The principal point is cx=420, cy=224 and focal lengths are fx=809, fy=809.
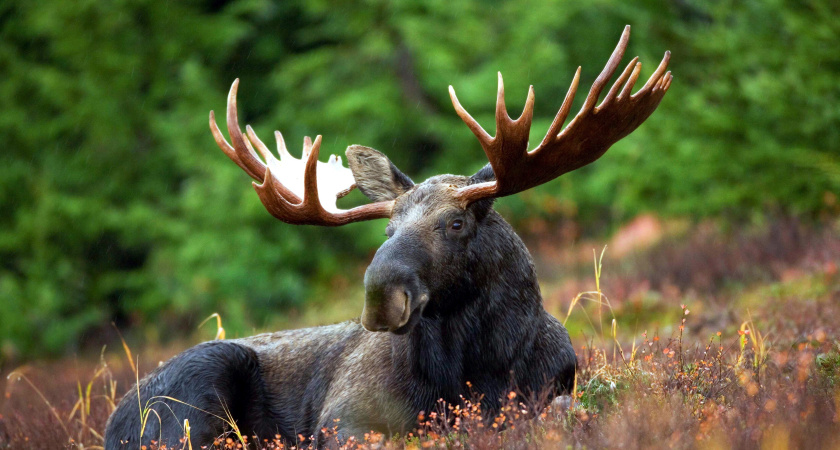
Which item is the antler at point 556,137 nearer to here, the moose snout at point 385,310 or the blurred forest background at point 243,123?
the moose snout at point 385,310

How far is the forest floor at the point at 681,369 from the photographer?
291 cm

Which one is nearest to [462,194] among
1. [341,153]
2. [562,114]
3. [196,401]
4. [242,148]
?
[562,114]

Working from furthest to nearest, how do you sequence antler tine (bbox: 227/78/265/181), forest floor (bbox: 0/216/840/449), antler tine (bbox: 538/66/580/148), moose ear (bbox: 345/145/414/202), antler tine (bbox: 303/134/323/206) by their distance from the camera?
1. antler tine (bbox: 227/78/265/181)
2. moose ear (bbox: 345/145/414/202)
3. antler tine (bbox: 303/134/323/206)
4. antler tine (bbox: 538/66/580/148)
5. forest floor (bbox: 0/216/840/449)

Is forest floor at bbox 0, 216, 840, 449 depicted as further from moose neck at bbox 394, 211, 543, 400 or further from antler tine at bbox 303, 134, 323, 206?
antler tine at bbox 303, 134, 323, 206

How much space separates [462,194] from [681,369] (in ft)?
4.34

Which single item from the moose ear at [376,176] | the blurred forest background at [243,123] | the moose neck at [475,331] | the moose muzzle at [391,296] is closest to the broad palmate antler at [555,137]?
the moose ear at [376,176]

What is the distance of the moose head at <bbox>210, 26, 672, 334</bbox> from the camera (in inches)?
142

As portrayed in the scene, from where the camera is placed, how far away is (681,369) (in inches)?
147

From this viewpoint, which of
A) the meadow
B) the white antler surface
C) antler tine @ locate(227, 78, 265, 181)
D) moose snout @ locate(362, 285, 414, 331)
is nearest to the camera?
moose snout @ locate(362, 285, 414, 331)

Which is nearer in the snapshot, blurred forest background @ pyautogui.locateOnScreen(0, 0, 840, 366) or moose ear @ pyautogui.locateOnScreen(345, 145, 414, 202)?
moose ear @ pyautogui.locateOnScreen(345, 145, 414, 202)

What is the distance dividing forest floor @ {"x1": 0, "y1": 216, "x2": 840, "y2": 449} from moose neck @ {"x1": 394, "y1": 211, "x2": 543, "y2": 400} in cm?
18

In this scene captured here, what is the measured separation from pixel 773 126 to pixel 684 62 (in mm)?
3058

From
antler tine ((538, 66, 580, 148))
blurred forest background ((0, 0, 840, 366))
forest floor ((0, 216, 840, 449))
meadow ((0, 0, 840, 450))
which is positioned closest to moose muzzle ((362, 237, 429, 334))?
forest floor ((0, 216, 840, 449))

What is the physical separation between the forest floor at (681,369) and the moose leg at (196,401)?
25 cm
